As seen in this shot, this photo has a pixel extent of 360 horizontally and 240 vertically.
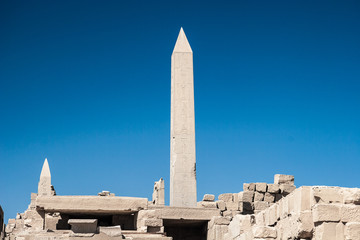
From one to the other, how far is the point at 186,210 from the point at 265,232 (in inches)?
196

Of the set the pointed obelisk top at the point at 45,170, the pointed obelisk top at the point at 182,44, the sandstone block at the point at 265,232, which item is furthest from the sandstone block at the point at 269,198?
the pointed obelisk top at the point at 45,170

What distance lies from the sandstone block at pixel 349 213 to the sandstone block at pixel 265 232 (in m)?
1.47

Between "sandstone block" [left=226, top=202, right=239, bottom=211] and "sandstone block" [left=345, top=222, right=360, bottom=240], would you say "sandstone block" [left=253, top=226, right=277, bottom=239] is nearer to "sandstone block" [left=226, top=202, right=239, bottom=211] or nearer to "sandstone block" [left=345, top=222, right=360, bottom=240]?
"sandstone block" [left=345, top=222, right=360, bottom=240]

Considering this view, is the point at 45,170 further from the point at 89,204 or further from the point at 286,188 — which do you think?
the point at 89,204

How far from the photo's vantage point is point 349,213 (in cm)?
780

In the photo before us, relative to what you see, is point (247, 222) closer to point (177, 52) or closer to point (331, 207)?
point (331, 207)

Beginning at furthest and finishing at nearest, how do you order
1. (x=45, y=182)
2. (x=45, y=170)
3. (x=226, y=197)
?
1. (x=45, y=170)
2. (x=45, y=182)
3. (x=226, y=197)

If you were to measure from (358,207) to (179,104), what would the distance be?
11266 millimetres

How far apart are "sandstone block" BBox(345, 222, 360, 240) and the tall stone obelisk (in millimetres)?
10305

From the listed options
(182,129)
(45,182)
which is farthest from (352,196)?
(45,182)

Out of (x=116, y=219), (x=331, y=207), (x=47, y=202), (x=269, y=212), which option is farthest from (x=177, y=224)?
(x=331, y=207)

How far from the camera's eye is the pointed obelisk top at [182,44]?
1942 cm

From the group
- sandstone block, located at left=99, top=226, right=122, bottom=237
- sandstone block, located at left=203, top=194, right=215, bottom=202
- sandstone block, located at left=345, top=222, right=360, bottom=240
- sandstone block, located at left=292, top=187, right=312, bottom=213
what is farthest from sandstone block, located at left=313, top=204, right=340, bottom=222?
sandstone block, located at left=203, top=194, right=215, bottom=202

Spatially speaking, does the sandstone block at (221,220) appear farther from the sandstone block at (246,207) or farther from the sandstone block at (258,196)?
the sandstone block at (258,196)
